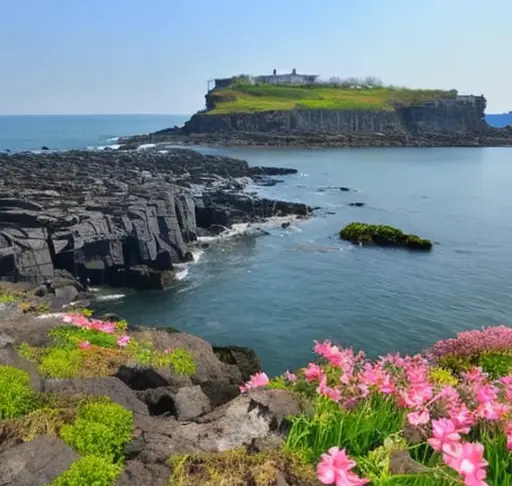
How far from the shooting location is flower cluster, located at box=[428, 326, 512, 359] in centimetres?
1295

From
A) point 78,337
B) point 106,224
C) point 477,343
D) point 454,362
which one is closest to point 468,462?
point 454,362

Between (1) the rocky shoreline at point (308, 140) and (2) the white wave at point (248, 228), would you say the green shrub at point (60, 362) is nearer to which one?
(2) the white wave at point (248, 228)

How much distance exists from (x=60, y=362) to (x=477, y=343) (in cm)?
919

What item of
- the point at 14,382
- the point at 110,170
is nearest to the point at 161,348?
the point at 14,382

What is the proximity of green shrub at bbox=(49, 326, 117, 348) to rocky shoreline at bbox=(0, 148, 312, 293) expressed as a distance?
830 inches

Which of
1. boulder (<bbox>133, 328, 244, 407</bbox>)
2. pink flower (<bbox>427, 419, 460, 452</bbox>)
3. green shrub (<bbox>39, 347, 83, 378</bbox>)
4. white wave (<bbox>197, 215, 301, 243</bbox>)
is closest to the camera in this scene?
pink flower (<bbox>427, 419, 460, 452</bbox>)

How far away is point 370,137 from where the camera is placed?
604ft

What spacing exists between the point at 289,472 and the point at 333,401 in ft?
4.47

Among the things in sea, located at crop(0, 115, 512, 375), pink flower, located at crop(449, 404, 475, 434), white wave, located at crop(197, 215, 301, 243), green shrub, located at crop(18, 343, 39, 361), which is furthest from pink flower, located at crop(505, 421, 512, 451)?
white wave, located at crop(197, 215, 301, 243)

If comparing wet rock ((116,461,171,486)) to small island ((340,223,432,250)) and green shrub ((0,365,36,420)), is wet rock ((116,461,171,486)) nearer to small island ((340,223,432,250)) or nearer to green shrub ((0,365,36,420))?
green shrub ((0,365,36,420))

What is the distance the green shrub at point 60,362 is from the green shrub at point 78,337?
41cm

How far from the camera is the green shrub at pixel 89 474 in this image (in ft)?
19.8

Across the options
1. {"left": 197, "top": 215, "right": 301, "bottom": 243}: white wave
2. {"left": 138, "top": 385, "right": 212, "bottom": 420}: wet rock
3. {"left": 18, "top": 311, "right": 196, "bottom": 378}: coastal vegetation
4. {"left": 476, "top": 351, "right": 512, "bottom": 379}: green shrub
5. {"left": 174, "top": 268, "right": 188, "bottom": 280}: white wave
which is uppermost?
{"left": 138, "top": 385, "right": 212, "bottom": 420}: wet rock

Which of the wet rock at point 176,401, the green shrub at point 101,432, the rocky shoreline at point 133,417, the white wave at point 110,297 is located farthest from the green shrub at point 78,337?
the white wave at point 110,297
